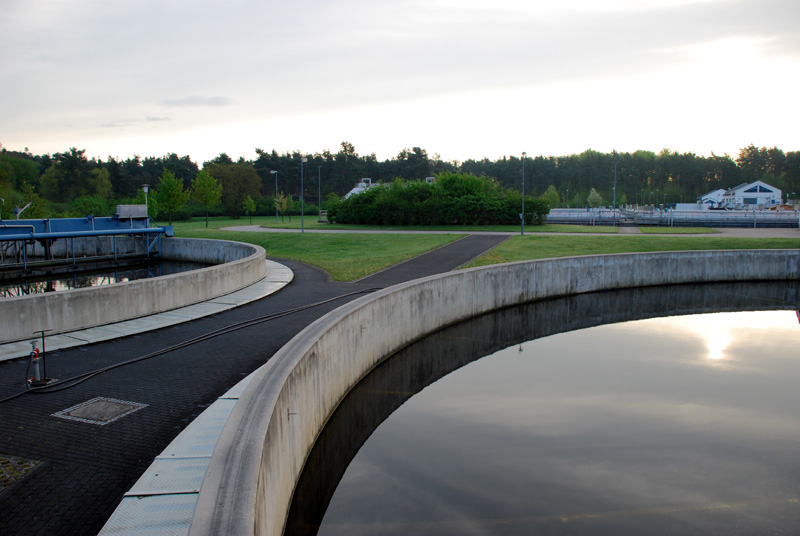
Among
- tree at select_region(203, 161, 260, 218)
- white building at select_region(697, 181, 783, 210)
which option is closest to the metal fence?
tree at select_region(203, 161, 260, 218)

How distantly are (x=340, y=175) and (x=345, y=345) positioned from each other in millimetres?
111226

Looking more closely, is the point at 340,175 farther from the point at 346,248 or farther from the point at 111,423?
the point at 111,423

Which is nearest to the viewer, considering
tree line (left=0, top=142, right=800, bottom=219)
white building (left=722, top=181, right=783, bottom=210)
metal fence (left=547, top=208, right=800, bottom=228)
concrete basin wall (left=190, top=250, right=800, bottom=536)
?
concrete basin wall (left=190, top=250, right=800, bottom=536)

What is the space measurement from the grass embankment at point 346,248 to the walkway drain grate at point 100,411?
12.0 meters

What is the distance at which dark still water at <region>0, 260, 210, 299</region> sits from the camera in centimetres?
2397

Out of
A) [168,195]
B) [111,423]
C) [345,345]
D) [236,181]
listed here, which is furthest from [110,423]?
[236,181]

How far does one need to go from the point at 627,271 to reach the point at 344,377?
52.9ft

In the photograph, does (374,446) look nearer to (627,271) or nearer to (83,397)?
(83,397)

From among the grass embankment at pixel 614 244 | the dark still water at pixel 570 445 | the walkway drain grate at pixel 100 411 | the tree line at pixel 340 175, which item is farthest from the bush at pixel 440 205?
the walkway drain grate at pixel 100 411

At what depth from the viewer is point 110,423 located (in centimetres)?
743

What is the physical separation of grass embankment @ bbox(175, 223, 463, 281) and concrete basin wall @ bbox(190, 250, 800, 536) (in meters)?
5.04

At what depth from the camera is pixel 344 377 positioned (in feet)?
35.4

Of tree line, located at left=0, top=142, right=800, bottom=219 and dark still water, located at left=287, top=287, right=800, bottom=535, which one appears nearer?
dark still water, located at left=287, top=287, right=800, bottom=535

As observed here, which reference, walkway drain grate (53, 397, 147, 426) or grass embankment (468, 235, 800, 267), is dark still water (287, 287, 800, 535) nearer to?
walkway drain grate (53, 397, 147, 426)
